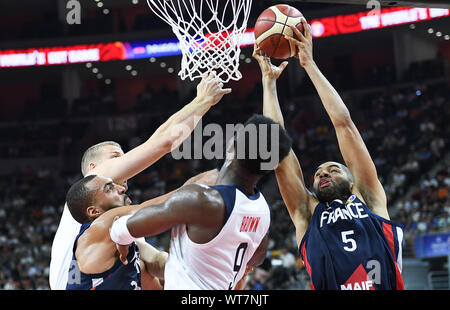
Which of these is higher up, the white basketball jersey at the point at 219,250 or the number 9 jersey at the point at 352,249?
the number 9 jersey at the point at 352,249

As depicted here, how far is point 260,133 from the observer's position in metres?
2.85

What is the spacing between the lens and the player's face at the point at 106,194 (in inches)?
134

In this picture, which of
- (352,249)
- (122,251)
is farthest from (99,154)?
(352,249)

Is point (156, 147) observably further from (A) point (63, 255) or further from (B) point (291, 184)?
(B) point (291, 184)

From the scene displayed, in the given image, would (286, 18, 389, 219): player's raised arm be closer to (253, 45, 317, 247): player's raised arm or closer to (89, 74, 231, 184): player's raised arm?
(253, 45, 317, 247): player's raised arm

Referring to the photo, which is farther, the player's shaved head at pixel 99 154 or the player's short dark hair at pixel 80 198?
the player's shaved head at pixel 99 154

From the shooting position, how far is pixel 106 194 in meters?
3.42

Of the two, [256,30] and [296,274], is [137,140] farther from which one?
[256,30]

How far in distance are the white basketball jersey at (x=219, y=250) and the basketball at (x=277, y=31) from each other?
1739 millimetres

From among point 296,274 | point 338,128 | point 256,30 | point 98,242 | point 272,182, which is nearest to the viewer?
point 98,242

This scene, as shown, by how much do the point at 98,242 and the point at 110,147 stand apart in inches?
45.1

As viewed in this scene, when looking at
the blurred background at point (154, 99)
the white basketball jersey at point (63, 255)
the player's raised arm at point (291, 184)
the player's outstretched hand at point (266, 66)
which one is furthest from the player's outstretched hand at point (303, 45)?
the blurred background at point (154, 99)

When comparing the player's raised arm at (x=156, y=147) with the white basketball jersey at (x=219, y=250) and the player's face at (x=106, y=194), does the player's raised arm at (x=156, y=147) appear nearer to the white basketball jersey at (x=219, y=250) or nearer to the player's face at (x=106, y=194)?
the player's face at (x=106, y=194)

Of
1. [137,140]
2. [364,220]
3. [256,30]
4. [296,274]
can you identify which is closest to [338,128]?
[364,220]
